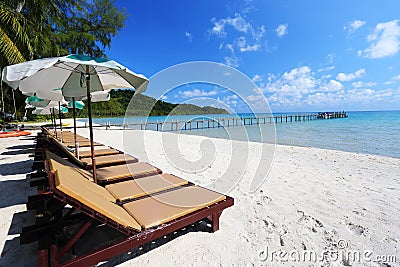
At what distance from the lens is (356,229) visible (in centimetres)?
235

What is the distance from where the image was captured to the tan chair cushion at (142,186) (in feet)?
7.59

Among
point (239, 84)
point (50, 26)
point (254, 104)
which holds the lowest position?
point (254, 104)

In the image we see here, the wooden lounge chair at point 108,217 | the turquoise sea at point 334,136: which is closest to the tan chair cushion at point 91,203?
the wooden lounge chair at point 108,217

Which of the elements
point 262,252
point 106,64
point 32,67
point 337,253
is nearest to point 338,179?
point 337,253

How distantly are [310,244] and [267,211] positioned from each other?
2.48ft

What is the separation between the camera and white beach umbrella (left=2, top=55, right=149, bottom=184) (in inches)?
77.9

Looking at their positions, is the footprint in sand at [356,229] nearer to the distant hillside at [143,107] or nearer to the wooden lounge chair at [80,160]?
the distant hillside at [143,107]

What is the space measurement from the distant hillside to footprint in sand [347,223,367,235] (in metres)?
3.39

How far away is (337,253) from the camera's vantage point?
197cm

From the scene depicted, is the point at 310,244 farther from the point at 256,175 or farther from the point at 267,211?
the point at 256,175

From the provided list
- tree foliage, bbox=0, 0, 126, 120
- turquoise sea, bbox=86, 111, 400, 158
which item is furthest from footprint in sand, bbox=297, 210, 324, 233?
tree foliage, bbox=0, 0, 126, 120

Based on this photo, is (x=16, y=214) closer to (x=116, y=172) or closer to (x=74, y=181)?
(x=116, y=172)

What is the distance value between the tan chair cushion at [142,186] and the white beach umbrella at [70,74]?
0.45 metres

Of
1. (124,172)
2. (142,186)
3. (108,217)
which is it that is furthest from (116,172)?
(108,217)
